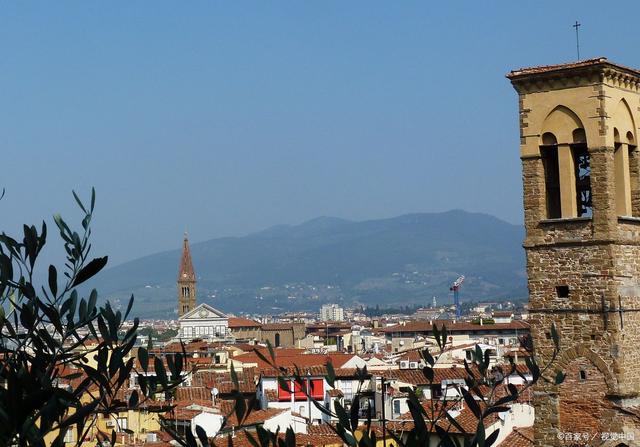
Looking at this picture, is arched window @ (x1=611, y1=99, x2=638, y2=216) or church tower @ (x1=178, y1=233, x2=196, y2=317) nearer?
arched window @ (x1=611, y1=99, x2=638, y2=216)

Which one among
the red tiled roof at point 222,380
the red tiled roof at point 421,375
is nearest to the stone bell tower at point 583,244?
the red tiled roof at point 421,375

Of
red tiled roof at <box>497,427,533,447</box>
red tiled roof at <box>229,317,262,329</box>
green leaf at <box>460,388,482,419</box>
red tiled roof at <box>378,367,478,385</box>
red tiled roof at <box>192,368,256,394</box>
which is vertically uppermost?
green leaf at <box>460,388,482,419</box>

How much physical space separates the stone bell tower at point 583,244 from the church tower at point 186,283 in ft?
365

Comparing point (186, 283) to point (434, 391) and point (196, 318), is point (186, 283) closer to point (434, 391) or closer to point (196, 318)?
point (196, 318)

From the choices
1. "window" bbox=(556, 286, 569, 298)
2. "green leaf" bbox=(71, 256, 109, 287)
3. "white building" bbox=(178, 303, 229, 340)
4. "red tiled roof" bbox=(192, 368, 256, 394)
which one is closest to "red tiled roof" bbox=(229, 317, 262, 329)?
"white building" bbox=(178, 303, 229, 340)

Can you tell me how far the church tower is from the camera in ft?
429

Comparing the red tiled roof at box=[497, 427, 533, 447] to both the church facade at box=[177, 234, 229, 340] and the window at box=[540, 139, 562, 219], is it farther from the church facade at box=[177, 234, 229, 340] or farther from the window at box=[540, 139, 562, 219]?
the church facade at box=[177, 234, 229, 340]

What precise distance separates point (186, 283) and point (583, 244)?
11597cm

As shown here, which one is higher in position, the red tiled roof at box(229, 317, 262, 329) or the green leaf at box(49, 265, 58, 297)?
the green leaf at box(49, 265, 58, 297)

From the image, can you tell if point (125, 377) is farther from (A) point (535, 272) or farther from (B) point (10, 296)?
(A) point (535, 272)

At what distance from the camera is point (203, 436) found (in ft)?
24.0

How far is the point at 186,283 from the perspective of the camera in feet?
438

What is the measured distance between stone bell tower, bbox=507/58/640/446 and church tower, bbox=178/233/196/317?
111279 millimetres

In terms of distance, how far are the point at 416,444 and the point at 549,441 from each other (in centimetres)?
1197
